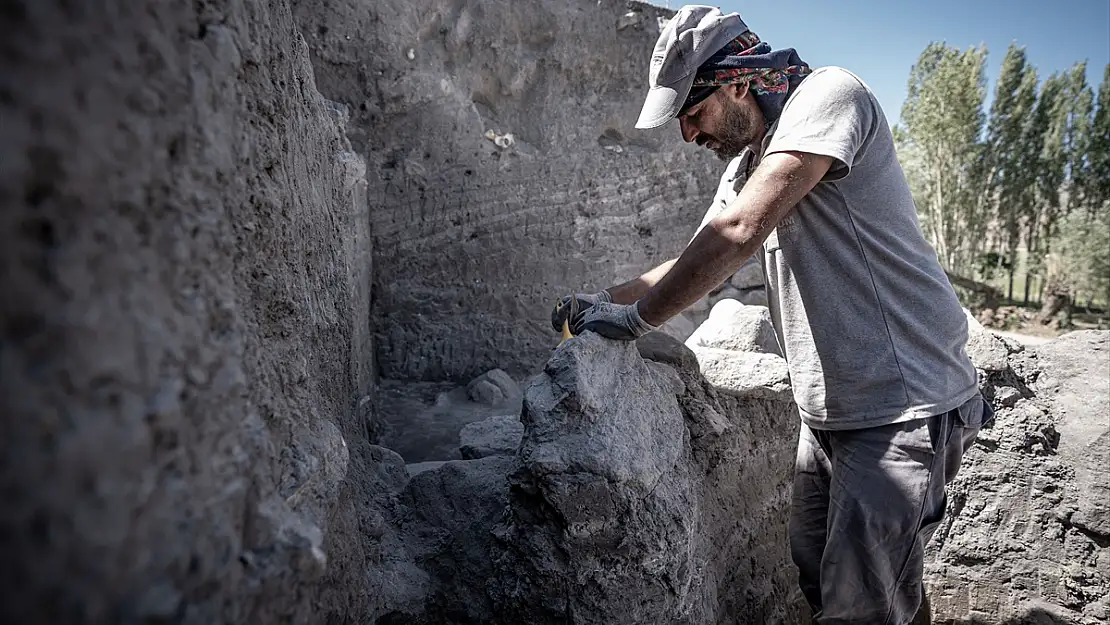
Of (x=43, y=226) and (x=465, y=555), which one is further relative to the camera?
(x=465, y=555)

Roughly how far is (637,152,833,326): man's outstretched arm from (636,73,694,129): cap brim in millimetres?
279

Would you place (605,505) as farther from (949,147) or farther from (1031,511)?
(949,147)

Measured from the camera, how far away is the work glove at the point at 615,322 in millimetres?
1464

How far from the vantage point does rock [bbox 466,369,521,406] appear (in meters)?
3.87

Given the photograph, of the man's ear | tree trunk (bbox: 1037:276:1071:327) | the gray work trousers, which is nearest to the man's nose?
the man's ear

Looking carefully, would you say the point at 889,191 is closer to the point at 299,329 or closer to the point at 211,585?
the point at 299,329

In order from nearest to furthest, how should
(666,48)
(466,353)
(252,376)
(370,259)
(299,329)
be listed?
(252,376) < (299,329) < (666,48) < (370,259) < (466,353)

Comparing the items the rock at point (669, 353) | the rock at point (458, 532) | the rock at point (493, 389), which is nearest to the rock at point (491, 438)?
the rock at point (458, 532)

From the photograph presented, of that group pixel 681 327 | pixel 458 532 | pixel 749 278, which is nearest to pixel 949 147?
pixel 749 278

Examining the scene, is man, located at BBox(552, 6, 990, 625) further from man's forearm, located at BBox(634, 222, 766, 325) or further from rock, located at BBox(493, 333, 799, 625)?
rock, located at BBox(493, 333, 799, 625)

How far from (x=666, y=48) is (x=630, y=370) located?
75cm

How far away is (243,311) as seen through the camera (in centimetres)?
95

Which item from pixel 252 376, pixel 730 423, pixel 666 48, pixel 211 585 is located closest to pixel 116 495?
pixel 211 585

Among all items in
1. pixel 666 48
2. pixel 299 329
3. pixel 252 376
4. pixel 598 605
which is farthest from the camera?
pixel 666 48
